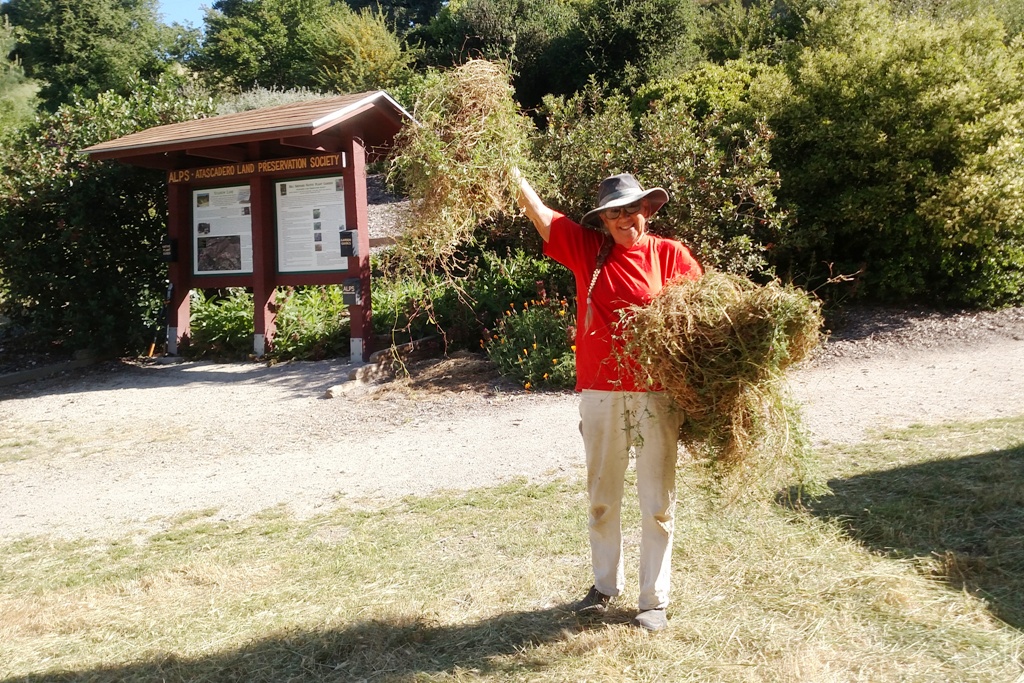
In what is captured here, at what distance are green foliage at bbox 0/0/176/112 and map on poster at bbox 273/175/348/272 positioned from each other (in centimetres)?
2594

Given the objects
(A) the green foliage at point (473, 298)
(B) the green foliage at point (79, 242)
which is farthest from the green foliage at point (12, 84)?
(A) the green foliage at point (473, 298)

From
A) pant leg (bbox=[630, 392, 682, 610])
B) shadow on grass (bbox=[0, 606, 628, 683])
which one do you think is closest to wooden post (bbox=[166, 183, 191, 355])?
shadow on grass (bbox=[0, 606, 628, 683])

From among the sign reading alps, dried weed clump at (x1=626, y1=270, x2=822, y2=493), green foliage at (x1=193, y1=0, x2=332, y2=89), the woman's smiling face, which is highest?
green foliage at (x1=193, y1=0, x2=332, y2=89)

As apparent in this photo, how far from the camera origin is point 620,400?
147 inches

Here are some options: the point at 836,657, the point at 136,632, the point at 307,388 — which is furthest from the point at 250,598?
the point at 307,388

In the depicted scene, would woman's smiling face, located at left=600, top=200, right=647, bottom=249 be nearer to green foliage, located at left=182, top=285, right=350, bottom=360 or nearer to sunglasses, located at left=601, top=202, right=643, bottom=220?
sunglasses, located at left=601, top=202, right=643, bottom=220

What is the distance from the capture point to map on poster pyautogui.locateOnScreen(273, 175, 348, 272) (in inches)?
458

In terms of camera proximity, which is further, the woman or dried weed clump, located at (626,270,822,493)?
the woman

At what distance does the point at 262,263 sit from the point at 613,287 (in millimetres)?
9104

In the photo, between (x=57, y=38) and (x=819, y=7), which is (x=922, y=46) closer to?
(x=819, y=7)

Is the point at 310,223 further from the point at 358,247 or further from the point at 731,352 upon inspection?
the point at 731,352

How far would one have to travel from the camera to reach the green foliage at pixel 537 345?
9.52 metres

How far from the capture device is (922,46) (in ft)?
36.9

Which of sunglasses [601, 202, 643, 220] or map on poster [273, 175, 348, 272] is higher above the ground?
map on poster [273, 175, 348, 272]
